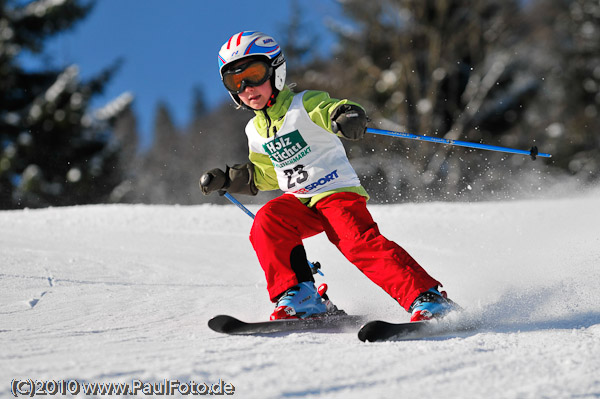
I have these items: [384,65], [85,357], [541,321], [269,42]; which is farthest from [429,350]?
[384,65]

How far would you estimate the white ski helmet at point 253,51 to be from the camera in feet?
10.5

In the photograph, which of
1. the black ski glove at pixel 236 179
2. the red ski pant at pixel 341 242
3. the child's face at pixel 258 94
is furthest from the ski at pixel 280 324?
the child's face at pixel 258 94

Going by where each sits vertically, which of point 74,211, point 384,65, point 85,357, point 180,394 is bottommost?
point 180,394

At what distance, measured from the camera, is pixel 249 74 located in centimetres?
321

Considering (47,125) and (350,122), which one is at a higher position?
Result: (47,125)

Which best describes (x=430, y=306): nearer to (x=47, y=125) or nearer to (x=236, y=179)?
(x=236, y=179)

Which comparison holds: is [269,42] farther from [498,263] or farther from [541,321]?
[498,263]

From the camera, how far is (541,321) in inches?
108

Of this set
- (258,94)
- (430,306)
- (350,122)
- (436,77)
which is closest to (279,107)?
(258,94)

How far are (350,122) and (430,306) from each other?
94cm

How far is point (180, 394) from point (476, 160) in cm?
1794

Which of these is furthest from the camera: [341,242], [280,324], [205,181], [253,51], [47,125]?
[47,125]

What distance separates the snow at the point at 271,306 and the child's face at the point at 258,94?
3.78ft

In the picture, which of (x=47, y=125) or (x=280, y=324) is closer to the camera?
(x=280, y=324)
